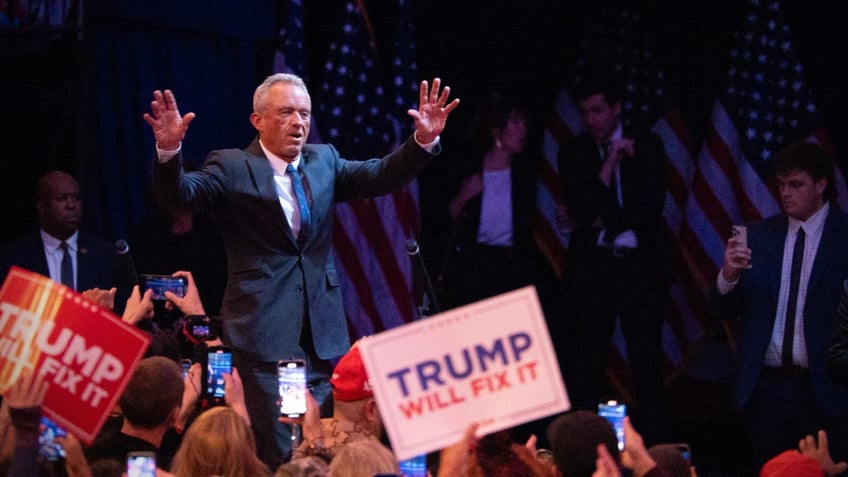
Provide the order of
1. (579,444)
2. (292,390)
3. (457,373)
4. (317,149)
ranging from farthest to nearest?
(317,149), (292,390), (579,444), (457,373)

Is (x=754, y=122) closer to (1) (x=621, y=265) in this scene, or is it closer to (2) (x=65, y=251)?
(1) (x=621, y=265)

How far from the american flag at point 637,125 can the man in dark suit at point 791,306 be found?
95.2 inches

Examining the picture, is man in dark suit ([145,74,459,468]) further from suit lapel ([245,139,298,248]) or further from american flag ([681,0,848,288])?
american flag ([681,0,848,288])

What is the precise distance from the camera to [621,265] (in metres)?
7.32

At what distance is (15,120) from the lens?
7082 mm

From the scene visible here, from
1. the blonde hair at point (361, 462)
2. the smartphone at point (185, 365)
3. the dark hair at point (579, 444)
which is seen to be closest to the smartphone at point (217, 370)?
the smartphone at point (185, 365)

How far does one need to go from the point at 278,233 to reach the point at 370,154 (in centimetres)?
354

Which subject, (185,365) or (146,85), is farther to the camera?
(146,85)

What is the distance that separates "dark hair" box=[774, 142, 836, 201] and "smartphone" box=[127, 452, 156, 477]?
3.25m

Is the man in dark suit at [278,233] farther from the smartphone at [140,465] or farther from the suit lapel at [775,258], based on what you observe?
the suit lapel at [775,258]

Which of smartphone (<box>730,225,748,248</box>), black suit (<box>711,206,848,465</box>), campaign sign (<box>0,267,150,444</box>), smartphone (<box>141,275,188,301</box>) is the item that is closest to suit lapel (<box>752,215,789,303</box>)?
black suit (<box>711,206,848,465</box>)

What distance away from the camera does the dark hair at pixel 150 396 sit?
4094mm

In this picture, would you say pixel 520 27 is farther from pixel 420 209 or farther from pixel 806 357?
pixel 806 357

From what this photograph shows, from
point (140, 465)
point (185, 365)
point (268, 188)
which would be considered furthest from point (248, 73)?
point (140, 465)
